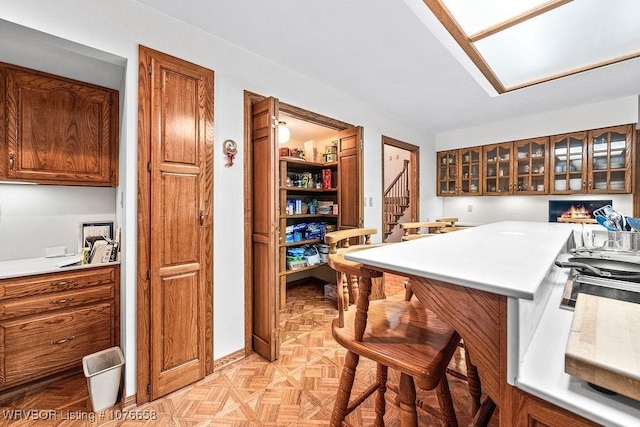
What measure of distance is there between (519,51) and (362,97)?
1.54 m

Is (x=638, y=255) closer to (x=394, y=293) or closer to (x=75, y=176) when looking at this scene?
(x=394, y=293)

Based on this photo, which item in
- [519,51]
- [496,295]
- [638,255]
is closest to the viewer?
[496,295]

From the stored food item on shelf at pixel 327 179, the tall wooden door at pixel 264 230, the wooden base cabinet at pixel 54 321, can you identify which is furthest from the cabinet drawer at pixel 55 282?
the stored food item on shelf at pixel 327 179

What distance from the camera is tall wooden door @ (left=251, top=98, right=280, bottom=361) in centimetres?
211

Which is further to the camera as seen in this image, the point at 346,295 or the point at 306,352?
the point at 306,352

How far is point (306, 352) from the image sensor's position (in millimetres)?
2262

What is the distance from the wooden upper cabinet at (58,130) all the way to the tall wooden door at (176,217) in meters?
0.96

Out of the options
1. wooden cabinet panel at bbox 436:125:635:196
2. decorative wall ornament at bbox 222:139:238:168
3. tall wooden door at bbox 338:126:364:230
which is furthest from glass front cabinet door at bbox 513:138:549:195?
decorative wall ornament at bbox 222:139:238:168

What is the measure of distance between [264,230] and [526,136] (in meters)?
4.27

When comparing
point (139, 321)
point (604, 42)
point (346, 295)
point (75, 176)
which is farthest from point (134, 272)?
point (604, 42)

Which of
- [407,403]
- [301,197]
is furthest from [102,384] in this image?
[301,197]

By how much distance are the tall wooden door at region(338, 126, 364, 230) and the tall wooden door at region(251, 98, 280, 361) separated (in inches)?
48.6

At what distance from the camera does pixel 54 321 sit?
1.86 m

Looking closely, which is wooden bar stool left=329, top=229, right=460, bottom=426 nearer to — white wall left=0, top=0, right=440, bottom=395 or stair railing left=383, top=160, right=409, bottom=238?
white wall left=0, top=0, right=440, bottom=395
